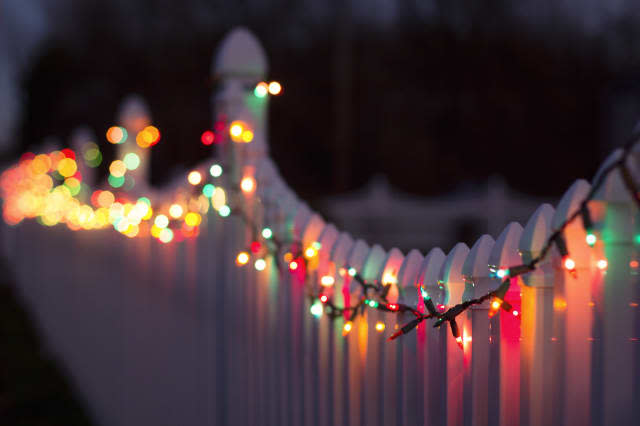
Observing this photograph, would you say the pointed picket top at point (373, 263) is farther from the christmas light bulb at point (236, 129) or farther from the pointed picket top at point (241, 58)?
the pointed picket top at point (241, 58)

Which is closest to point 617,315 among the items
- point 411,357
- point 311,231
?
point 411,357

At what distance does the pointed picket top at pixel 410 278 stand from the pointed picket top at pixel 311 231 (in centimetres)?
58

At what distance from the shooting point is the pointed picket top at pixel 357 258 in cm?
238

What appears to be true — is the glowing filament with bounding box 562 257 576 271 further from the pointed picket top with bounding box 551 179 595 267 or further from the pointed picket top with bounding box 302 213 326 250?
the pointed picket top with bounding box 302 213 326 250

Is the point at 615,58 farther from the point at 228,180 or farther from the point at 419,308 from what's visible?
the point at 419,308

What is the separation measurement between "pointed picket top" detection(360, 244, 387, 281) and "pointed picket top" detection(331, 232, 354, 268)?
15 cm

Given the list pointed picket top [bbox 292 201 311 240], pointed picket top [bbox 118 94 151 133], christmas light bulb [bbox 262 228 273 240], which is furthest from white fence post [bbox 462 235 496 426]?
pointed picket top [bbox 118 94 151 133]

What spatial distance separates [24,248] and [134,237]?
8736 mm

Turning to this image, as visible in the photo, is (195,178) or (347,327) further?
(195,178)

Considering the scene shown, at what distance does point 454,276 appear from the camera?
75.6 inches

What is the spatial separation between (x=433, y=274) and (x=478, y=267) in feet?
0.67

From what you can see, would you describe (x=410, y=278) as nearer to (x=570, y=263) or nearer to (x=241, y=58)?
(x=570, y=263)

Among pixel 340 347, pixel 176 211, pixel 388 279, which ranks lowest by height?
pixel 340 347

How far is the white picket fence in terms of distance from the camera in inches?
61.4
